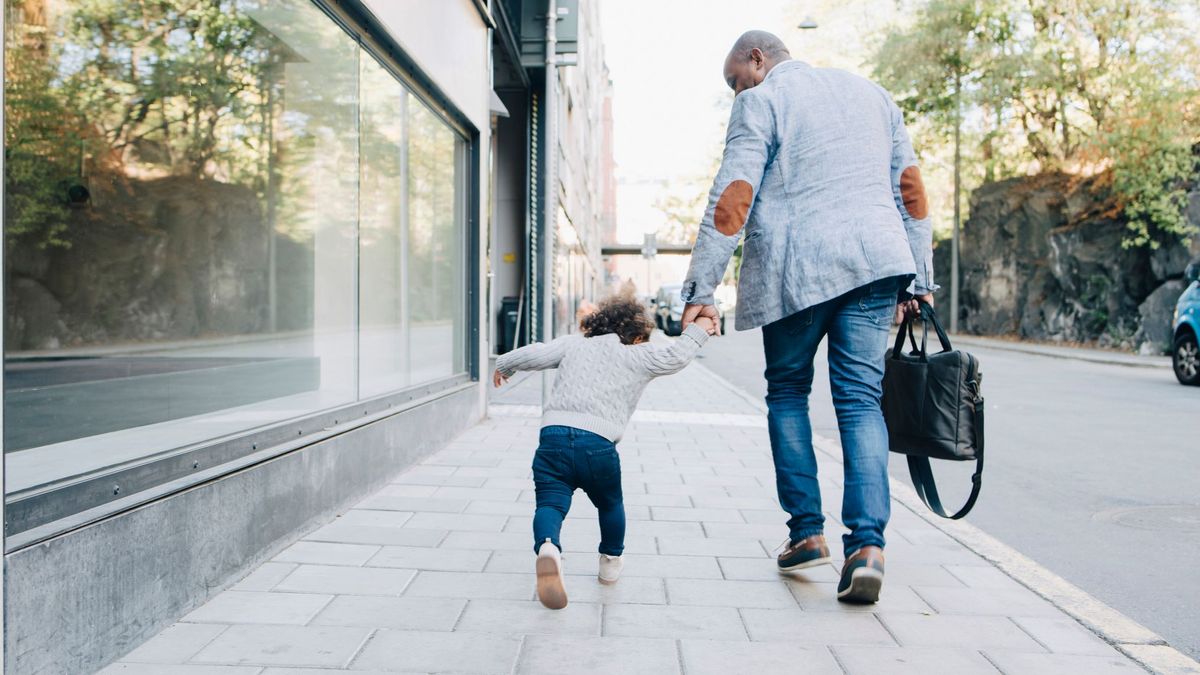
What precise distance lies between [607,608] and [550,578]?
0.25 metres

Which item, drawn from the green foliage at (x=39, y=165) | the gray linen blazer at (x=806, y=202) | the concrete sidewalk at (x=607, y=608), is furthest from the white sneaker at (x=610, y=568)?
the green foliage at (x=39, y=165)

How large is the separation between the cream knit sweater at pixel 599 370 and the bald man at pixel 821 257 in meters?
0.16

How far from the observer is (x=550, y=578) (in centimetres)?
316

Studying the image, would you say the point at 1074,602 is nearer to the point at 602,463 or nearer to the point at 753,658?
the point at 753,658

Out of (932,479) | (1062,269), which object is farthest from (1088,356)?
(932,479)

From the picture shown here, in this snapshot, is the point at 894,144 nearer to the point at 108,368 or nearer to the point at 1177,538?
the point at 1177,538

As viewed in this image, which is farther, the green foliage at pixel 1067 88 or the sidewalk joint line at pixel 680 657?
the green foliage at pixel 1067 88

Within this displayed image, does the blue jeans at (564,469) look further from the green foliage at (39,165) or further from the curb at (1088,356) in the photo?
the curb at (1088,356)

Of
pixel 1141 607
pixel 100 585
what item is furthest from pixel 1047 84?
pixel 100 585

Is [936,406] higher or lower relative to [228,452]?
higher

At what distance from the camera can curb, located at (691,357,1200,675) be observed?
2871 millimetres

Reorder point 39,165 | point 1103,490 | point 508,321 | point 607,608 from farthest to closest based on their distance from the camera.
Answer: point 508,321
point 39,165
point 1103,490
point 607,608

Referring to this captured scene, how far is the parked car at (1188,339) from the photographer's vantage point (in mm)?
12992

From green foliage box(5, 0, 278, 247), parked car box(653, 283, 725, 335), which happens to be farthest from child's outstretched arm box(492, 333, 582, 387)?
parked car box(653, 283, 725, 335)
